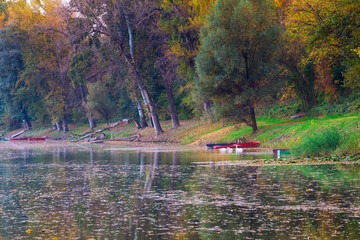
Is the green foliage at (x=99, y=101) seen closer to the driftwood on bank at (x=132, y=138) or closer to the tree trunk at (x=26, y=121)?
the driftwood on bank at (x=132, y=138)

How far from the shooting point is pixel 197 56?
39.8 meters

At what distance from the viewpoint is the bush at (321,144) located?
25531 millimetres

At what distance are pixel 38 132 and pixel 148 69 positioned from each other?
38.2 m

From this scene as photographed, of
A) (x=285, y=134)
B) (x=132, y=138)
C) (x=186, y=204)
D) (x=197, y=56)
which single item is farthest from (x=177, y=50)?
(x=186, y=204)

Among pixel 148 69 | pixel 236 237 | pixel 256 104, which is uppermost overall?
pixel 148 69

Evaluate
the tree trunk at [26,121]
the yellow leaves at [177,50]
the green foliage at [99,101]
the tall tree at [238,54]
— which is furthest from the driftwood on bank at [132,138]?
the tree trunk at [26,121]

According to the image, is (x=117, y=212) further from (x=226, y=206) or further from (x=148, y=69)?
(x=148, y=69)

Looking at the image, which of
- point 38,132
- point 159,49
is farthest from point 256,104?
point 38,132

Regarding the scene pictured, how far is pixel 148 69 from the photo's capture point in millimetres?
54812

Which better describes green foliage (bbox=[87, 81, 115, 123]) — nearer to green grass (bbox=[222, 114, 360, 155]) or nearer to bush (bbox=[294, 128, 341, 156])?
green grass (bbox=[222, 114, 360, 155])

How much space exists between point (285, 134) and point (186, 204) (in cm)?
2453

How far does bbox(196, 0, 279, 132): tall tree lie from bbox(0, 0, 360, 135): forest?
77 millimetres

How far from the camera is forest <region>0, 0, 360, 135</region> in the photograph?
113 ft

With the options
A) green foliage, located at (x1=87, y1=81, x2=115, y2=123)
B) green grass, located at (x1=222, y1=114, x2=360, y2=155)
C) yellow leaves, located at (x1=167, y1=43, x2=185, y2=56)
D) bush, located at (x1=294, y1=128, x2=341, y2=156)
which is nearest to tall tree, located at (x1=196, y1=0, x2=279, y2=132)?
green grass, located at (x1=222, y1=114, x2=360, y2=155)
